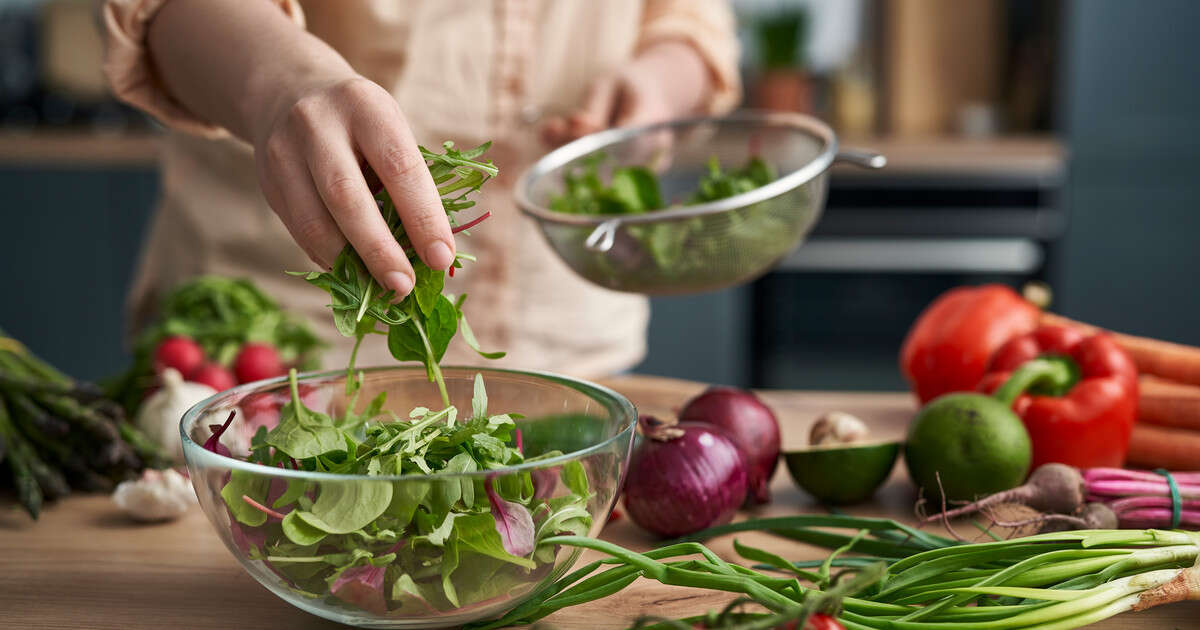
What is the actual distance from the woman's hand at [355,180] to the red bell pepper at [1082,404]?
56cm

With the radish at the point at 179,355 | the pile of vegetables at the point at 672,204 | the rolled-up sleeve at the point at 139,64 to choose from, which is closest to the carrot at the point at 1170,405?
the pile of vegetables at the point at 672,204

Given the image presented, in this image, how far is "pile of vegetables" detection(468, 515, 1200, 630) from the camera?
0.60m

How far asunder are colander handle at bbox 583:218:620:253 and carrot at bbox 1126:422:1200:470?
1.74ft

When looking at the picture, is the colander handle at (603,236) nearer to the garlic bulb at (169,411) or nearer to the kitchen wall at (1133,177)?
the garlic bulb at (169,411)

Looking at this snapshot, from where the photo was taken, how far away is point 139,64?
91 cm

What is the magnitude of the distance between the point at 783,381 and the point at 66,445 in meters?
2.27

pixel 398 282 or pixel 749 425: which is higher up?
pixel 398 282

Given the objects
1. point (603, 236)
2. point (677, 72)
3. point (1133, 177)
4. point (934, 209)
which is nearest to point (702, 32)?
point (677, 72)

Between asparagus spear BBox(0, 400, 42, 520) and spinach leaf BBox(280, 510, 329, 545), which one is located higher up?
spinach leaf BBox(280, 510, 329, 545)

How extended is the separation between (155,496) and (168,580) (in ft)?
0.38

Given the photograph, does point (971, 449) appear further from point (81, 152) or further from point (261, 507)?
point (81, 152)

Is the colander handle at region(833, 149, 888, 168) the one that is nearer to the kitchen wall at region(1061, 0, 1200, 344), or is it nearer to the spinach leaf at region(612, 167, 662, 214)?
the spinach leaf at region(612, 167, 662, 214)

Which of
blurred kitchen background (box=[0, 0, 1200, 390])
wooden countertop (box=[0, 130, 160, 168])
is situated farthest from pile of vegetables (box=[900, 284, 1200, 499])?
wooden countertop (box=[0, 130, 160, 168])

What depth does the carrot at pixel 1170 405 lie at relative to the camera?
98 centimetres
